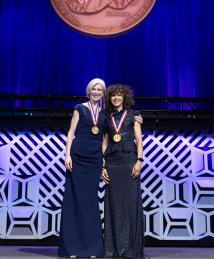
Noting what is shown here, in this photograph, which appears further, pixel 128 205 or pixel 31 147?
pixel 31 147

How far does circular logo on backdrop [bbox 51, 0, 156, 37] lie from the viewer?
486cm

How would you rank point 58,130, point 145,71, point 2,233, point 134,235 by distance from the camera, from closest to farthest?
point 134,235 → point 2,233 → point 58,130 → point 145,71

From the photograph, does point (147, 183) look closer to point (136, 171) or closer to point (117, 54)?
point (136, 171)

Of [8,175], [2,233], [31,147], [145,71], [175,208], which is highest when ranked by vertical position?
[145,71]

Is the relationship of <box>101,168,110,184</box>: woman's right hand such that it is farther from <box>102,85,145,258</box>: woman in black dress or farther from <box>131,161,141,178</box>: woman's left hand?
<box>131,161,141,178</box>: woman's left hand

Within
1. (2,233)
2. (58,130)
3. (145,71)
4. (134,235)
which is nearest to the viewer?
(134,235)

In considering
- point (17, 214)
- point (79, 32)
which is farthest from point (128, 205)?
point (79, 32)

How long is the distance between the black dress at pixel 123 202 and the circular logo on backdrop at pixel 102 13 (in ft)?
8.50

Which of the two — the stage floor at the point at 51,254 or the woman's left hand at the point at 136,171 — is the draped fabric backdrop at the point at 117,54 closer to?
the stage floor at the point at 51,254

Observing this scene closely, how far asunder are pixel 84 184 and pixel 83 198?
0.29 ft

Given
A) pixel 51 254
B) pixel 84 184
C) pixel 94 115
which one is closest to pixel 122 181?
pixel 84 184

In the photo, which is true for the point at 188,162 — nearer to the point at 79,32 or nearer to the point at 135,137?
the point at 135,137

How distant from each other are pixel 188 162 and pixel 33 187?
5.24 feet

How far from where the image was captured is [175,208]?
3873 mm
